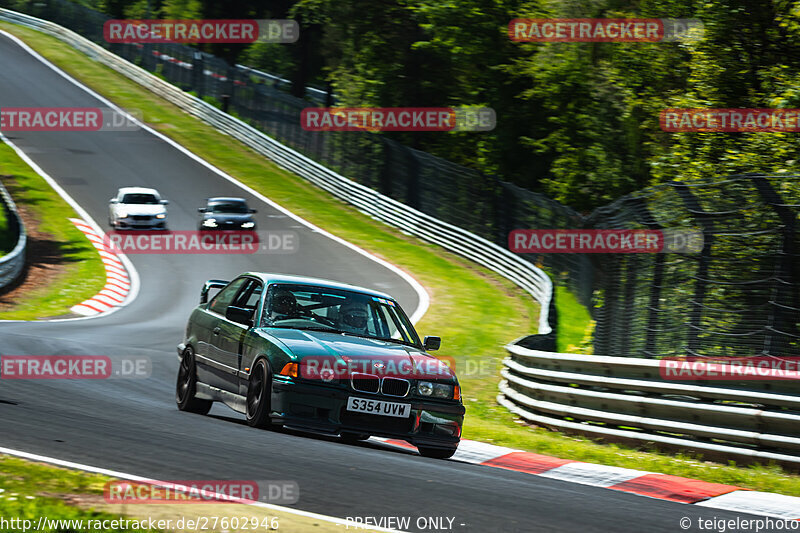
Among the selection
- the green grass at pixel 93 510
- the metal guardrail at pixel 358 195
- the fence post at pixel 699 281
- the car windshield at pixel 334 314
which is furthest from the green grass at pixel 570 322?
the green grass at pixel 93 510

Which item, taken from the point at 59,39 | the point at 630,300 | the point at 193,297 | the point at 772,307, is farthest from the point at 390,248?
the point at 59,39

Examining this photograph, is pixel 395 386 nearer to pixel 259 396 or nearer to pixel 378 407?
pixel 378 407

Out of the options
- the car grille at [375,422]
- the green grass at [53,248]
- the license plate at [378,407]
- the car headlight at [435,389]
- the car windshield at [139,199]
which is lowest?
the green grass at [53,248]

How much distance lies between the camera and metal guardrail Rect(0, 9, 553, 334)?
26844 mm

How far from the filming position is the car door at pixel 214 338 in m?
9.66

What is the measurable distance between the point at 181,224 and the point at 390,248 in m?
6.87

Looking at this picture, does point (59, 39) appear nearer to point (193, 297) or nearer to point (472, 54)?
point (472, 54)

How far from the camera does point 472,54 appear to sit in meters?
38.7

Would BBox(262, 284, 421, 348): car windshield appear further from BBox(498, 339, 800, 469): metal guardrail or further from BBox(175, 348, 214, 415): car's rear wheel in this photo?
BBox(498, 339, 800, 469): metal guardrail

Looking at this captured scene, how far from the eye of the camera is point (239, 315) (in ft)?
30.1

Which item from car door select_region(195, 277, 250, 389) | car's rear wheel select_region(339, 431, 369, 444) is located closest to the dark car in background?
car door select_region(195, 277, 250, 389)

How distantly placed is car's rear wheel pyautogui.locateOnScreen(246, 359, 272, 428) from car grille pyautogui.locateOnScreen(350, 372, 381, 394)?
70cm

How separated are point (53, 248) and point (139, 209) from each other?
3.38 metres

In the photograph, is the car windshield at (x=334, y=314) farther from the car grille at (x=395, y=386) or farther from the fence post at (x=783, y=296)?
the fence post at (x=783, y=296)
